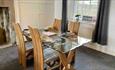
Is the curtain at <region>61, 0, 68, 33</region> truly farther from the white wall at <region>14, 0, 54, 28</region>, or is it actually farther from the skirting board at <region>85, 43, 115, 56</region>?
the skirting board at <region>85, 43, 115, 56</region>

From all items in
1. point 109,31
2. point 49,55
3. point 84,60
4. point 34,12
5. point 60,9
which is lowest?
point 84,60

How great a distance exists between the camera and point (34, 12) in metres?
4.43

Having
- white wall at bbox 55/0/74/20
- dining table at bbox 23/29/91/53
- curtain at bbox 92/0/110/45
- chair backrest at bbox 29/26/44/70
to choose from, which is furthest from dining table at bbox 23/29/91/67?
white wall at bbox 55/0/74/20

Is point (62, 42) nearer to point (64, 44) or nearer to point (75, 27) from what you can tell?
point (64, 44)

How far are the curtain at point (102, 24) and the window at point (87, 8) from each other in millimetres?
368

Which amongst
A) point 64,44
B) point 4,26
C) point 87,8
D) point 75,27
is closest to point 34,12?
point 4,26

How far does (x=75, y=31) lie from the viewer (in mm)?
2992

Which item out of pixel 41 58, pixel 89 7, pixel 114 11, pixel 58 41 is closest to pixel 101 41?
pixel 114 11

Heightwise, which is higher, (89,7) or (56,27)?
(89,7)

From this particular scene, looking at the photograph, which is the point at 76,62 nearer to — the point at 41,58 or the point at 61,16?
the point at 41,58

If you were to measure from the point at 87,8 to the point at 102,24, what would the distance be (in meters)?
0.83

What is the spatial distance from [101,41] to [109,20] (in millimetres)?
580

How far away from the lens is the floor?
115 inches

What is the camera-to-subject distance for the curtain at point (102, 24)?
135 inches
